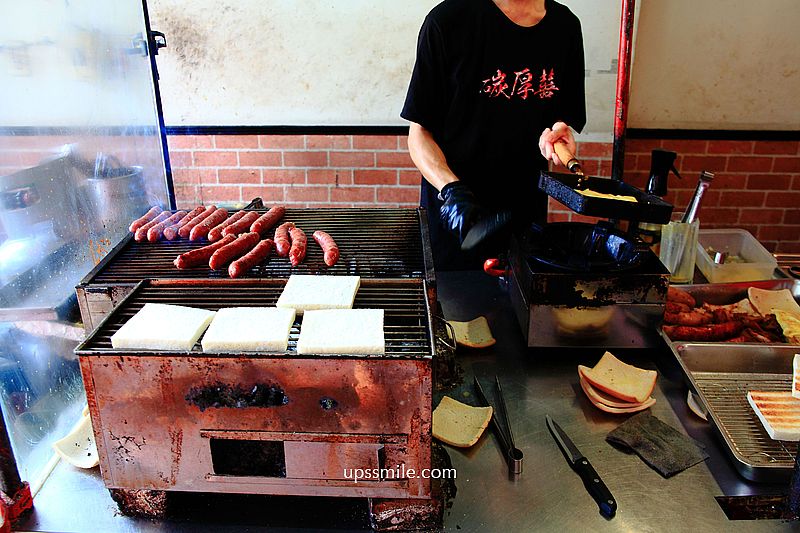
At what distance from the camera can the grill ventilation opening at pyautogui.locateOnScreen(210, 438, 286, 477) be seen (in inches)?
56.6

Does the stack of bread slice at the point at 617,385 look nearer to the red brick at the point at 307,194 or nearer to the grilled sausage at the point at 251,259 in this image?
the grilled sausage at the point at 251,259

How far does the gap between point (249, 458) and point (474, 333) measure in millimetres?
974

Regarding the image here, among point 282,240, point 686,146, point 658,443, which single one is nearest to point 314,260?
point 282,240

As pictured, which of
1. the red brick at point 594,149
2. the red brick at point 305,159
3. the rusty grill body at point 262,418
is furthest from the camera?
the red brick at point 305,159

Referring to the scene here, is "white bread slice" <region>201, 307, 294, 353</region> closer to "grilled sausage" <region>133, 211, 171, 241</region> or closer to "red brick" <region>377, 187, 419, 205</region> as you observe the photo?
"grilled sausage" <region>133, 211, 171, 241</region>

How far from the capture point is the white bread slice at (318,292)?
1643 millimetres

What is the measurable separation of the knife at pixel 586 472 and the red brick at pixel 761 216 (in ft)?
11.1

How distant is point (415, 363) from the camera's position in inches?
51.8

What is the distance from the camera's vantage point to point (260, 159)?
4250 mm

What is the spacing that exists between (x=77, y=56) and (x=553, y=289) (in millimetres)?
1865

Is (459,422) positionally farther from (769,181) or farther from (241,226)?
(769,181)

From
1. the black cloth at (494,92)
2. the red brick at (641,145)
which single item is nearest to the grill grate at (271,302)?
the black cloth at (494,92)

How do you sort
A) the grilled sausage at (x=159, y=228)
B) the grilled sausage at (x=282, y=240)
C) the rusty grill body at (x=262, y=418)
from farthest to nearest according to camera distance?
the grilled sausage at (x=159, y=228)
the grilled sausage at (x=282, y=240)
the rusty grill body at (x=262, y=418)

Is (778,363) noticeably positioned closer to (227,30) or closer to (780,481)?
(780,481)
